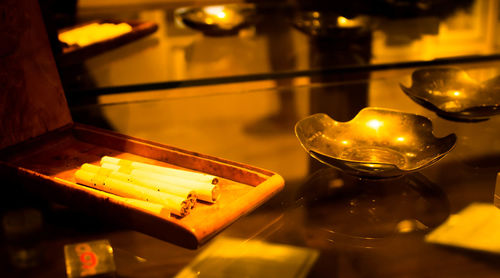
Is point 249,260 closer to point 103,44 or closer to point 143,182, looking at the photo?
point 143,182

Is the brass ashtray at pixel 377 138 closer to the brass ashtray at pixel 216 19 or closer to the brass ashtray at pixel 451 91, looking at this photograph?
the brass ashtray at pixel 451 91

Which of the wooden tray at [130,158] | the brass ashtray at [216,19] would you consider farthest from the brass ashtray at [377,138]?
the brass ashtray at [216,19]

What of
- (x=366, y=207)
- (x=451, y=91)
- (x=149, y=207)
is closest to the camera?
(x=149, y=207)

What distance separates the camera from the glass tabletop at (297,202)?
0.56 metres

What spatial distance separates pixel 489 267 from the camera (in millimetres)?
554

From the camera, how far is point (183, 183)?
619mm

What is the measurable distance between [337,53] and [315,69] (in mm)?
121

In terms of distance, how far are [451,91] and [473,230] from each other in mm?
385

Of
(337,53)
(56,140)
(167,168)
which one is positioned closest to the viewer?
(167,168)

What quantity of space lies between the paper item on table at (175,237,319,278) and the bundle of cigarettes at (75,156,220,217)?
52 mm

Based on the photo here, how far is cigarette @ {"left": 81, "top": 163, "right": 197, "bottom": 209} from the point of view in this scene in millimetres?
600

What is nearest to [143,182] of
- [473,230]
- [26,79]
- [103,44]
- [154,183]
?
[154,183]

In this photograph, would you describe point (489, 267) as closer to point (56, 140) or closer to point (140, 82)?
point (56, 140)

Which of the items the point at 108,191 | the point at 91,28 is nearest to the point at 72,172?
the point at 108,191
